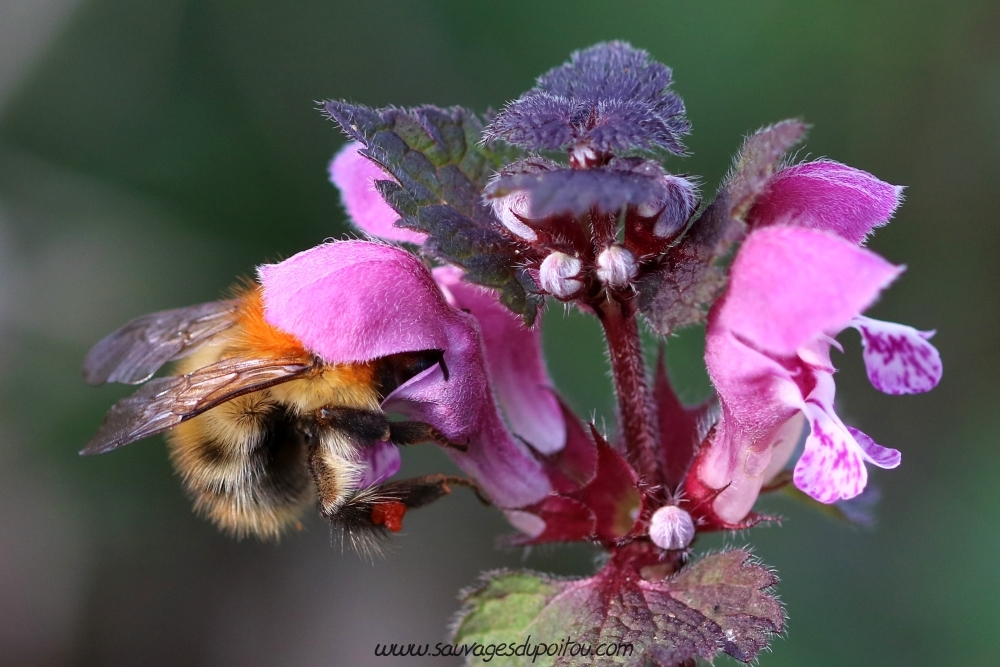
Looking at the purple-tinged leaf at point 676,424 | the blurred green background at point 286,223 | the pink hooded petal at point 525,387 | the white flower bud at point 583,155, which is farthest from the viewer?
the blurred green background at point 286,223

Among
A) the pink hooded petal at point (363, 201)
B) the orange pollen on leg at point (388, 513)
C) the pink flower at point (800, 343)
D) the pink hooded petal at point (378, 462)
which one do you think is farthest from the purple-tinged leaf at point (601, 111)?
the orange pollen on leg at point (388, 513)

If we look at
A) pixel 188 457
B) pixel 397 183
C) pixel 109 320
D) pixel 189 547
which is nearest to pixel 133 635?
pixel 189 547

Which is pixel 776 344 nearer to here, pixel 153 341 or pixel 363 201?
pixel 363 201

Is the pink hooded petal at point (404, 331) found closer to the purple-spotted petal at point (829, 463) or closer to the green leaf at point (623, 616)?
the green leaf at point (623, 616)

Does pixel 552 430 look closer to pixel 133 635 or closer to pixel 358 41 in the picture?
pixel 133 635

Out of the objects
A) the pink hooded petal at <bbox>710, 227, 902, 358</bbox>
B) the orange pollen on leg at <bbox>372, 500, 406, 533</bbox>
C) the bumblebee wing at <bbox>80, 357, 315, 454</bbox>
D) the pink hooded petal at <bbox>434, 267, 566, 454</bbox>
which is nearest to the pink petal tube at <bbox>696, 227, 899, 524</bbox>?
the pink hooded petal at <bbox>710, 227, 902, 358</bbox>

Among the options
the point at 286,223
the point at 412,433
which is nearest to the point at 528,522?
the point at 412,433
